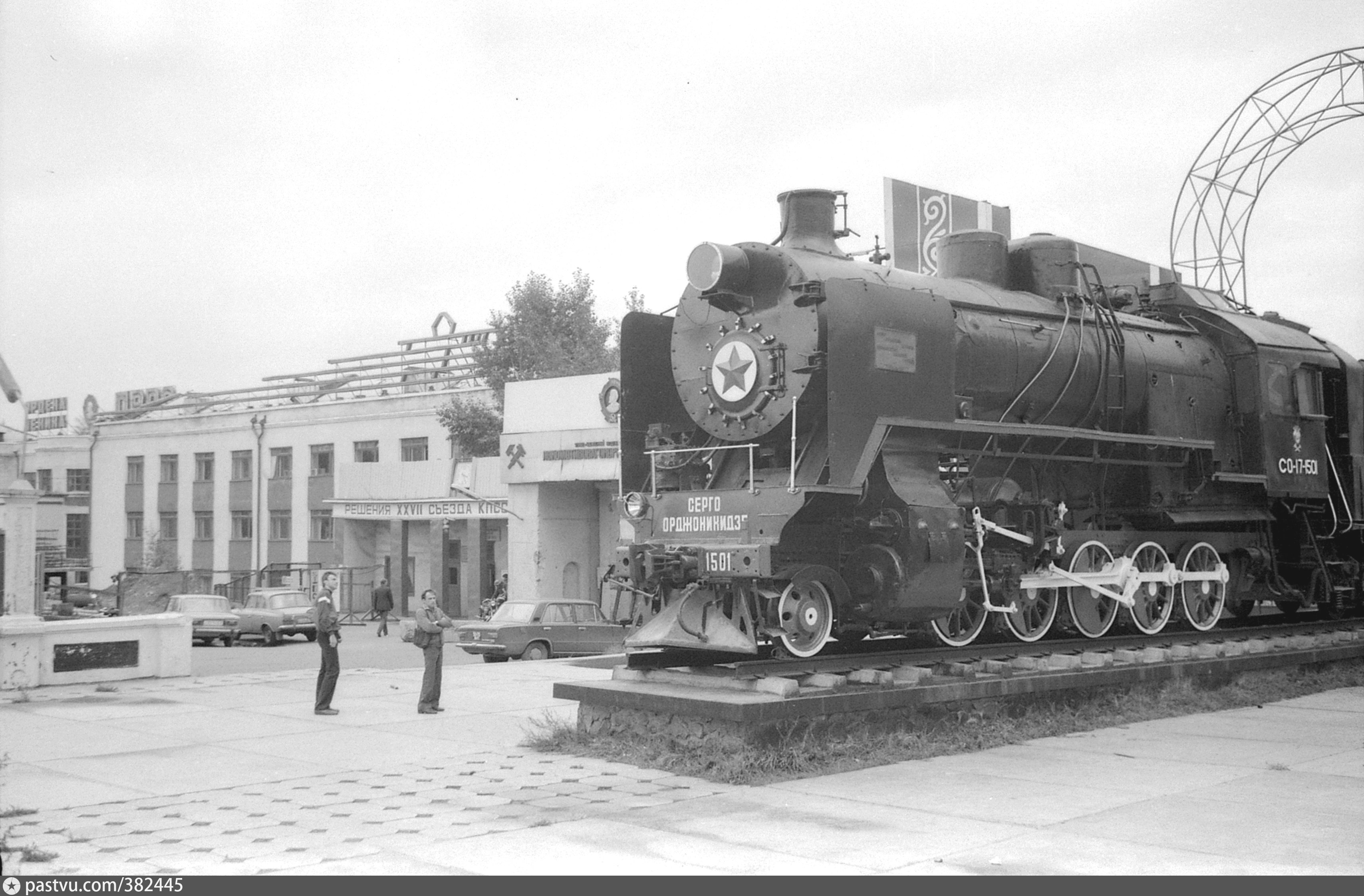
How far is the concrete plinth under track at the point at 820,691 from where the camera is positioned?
9008 mm

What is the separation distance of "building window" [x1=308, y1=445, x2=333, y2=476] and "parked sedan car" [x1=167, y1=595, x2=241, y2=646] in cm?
1428

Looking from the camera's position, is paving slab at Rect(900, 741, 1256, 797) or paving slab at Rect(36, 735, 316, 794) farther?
paving slab at Rect(36, 735, 316, 794)

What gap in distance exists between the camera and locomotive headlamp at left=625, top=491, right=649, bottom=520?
11.0 metres

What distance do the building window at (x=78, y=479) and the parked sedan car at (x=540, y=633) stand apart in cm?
4269

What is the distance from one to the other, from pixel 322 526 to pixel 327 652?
3291cm

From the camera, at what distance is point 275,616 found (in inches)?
1167

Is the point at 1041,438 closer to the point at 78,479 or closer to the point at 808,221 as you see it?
the point at 808,221

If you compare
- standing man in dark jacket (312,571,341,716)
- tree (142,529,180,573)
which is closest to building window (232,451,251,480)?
tree (142,529,180,573)

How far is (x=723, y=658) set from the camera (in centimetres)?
1102

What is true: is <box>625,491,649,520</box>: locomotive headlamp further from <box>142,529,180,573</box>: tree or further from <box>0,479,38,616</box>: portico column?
<box>142,529,180,573</box>: tree

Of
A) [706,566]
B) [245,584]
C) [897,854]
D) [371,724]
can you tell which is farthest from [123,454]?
[897,854]

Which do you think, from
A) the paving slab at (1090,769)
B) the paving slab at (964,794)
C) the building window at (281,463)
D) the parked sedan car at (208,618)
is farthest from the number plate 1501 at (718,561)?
the building window at (281,463)

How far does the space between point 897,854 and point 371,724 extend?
23.0 feet

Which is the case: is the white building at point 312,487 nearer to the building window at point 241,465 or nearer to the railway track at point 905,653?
the building window at point 241,465
